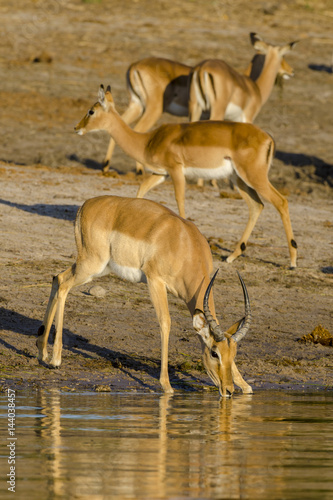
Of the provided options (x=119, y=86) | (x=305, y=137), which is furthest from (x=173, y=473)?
(x=119, y=86)

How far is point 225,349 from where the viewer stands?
6.80 meters

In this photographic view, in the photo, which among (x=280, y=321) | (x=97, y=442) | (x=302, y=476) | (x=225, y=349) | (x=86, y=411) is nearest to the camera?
(x=302, y=476)

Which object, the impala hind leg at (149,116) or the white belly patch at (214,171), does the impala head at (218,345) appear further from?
the impala hind leg at (149,116)

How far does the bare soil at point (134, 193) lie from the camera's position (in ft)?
26.3

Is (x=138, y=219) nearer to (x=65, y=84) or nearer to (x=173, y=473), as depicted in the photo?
(x=173, y=473)

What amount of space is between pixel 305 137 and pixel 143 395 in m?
12.1

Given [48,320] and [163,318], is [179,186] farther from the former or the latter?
[163,318]

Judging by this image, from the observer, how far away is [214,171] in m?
11.3

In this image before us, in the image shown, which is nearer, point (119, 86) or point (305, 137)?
point (305, 137)

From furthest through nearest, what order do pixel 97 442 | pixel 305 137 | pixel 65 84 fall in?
1. pixel 65 84
2. pixel 305 137
3. pixel 97 442

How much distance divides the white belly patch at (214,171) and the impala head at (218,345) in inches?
178

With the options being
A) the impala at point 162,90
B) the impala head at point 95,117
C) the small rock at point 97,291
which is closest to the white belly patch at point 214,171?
the impala head at point 95,117

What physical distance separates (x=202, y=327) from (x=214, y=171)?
4708mm

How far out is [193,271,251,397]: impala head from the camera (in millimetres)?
6773
